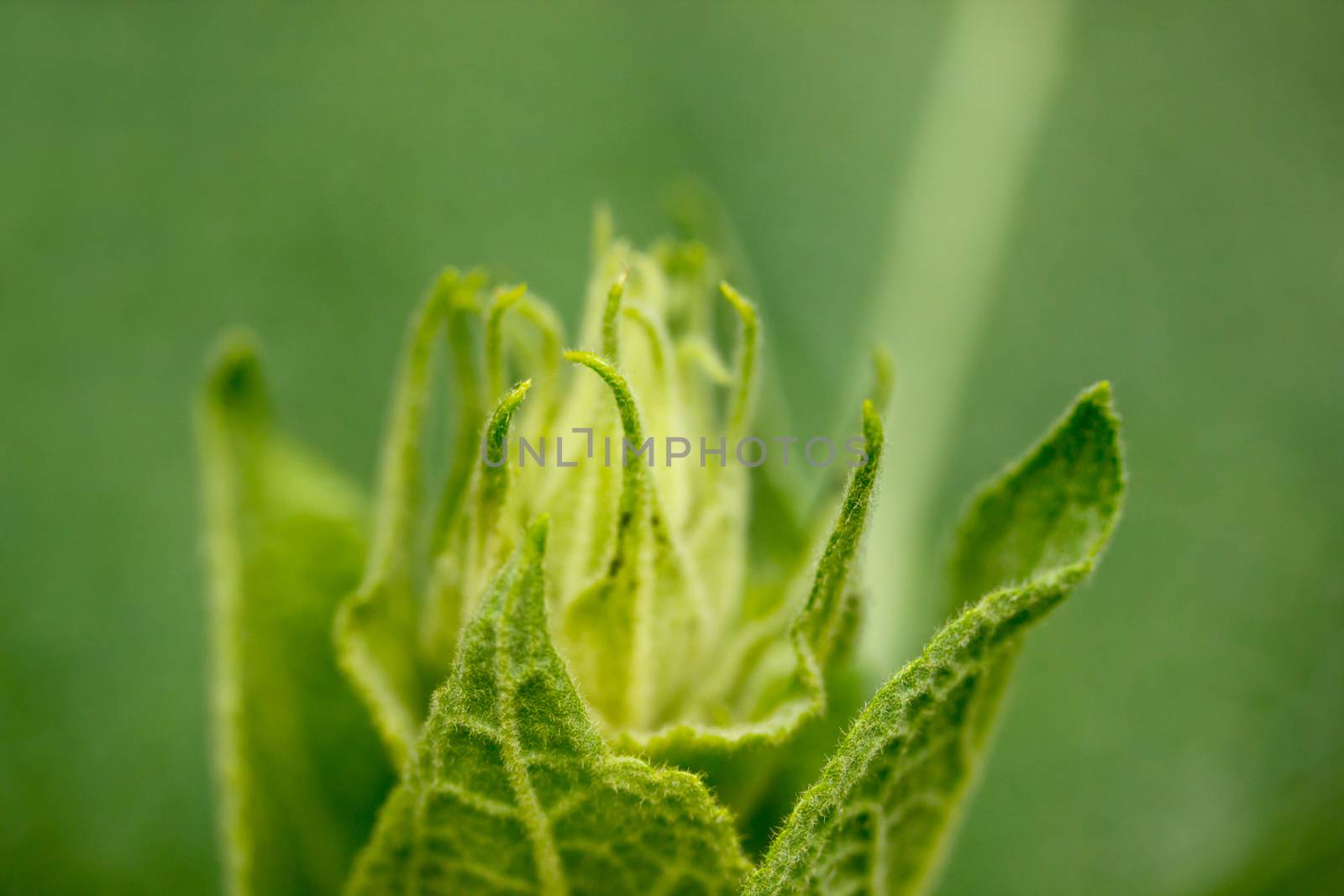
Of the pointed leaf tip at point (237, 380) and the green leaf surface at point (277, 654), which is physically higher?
the pointed leaf tip at point (237, 380)

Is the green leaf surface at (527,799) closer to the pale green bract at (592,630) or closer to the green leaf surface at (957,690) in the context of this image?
the pale green bract at (592,630)

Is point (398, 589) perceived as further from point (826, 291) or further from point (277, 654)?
point (826, 291)

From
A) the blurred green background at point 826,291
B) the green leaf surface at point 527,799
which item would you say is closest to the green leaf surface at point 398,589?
the green leaf surface at point 527,799

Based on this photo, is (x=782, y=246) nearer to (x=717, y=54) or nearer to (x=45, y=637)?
(x=717, y=54)

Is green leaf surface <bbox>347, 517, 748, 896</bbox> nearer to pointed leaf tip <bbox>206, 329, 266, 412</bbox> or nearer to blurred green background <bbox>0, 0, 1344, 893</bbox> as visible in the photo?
pointed leaf tip <bbox>206, 329, 266, 412</bbox>

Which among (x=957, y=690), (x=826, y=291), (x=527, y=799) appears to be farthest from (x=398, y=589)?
(x=826, y=291)

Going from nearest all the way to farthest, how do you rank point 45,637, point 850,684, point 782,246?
point 850,684 → point 45,637 → point 782,246

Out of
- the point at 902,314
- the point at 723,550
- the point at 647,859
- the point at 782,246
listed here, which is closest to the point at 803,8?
the point at 782,246
